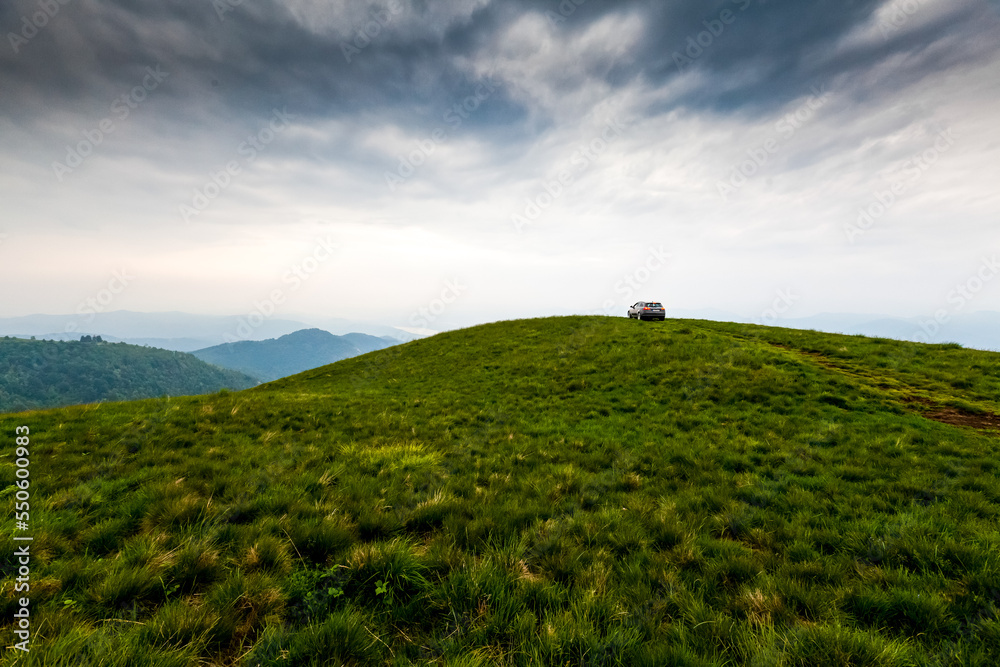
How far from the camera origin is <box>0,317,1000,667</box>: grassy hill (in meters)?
3.55

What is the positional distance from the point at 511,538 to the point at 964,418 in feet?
54.4

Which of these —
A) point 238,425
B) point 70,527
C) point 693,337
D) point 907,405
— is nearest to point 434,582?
point 70,527

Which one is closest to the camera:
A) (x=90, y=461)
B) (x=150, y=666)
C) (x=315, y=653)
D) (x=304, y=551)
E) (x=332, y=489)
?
(x=150, y=666)

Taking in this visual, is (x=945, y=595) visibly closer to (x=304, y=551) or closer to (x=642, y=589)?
(x=642, y=589)

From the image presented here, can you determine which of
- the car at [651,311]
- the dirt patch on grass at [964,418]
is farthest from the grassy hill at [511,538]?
the car at [651,311]

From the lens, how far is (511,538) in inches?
215

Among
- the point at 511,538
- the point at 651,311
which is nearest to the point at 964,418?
the point at 511,538

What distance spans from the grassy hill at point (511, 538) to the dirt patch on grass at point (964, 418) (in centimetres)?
14

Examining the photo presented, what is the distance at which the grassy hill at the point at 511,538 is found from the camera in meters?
3.55

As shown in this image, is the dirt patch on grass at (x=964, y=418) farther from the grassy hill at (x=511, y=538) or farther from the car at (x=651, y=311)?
the car at (x=651, y=311)

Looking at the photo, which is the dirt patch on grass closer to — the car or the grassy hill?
the grassy hill

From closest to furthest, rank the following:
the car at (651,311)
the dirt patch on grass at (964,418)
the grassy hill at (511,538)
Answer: the grassy hill at (511,538) < the dirt patch on grass at (964,418) < the car at (651,311)

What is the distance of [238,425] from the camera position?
11430 millimetres

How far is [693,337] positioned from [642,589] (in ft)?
80.0
